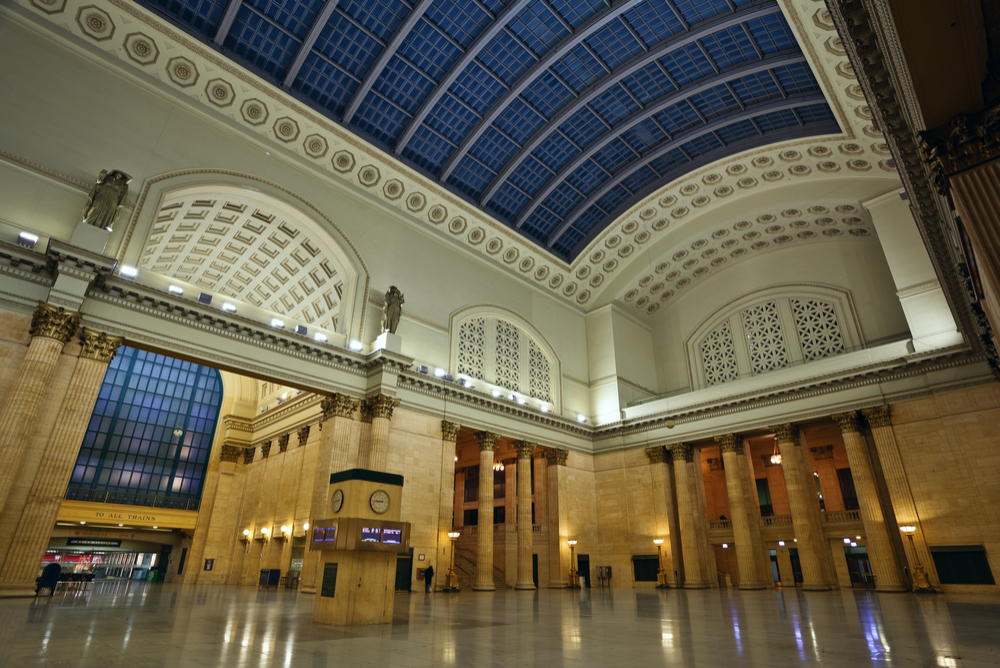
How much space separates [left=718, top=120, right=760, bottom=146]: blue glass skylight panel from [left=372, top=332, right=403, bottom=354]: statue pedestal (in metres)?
17.4

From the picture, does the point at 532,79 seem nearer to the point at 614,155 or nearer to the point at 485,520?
the point at 614,155

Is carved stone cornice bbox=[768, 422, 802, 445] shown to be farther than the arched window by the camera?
No

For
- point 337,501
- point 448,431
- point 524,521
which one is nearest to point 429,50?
point 448,431

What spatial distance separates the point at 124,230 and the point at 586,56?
17.3 m

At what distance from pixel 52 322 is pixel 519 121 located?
17937mm

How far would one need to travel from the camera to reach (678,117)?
2394cm

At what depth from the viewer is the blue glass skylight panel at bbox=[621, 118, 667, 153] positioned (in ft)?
79.4

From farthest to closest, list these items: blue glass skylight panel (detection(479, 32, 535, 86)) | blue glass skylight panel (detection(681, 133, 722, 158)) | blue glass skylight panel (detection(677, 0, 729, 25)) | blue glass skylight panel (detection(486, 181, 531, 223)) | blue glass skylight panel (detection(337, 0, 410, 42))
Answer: blue glass skylight panel (detection(486, 181, 531, 223)) < blue glass skylight panel (detection(681, 133, 722, 158)) < blue glass skylight panel (detection(479, 32, 535, 86)) < blue glass skylight panel (detection(677, 0, 729, 25)) < blue glass skylight panel (detection(337, 0, 410, 42))

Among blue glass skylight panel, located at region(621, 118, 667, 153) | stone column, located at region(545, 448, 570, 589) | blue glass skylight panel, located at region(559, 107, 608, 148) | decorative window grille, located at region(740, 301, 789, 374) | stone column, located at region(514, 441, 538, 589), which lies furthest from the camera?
decorative window grille, located at region(740, 301, 789, 374)

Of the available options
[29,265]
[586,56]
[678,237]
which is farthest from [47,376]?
[678,237]

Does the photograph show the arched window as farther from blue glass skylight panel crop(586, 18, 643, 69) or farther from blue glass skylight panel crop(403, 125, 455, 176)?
blue glass skylight panel crop(586, 18, 643, 69)

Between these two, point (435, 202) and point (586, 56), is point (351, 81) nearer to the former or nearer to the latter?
point (435, 202)

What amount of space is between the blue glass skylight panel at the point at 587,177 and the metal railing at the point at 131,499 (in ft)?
85.3

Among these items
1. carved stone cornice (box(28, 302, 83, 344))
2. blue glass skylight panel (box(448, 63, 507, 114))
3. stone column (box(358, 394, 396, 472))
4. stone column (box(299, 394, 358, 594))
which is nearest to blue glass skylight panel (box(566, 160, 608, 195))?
blue glass skylight panel (box(448, 63, 507, 114))
